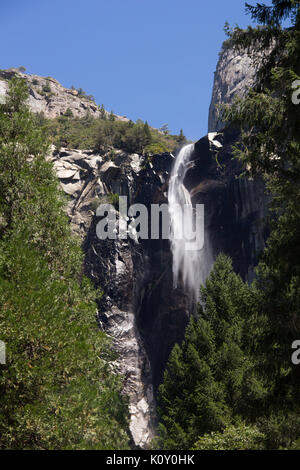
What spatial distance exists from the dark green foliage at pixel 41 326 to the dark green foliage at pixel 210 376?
19.2 feet

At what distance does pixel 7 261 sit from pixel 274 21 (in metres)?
8.77

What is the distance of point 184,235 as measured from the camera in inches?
1911

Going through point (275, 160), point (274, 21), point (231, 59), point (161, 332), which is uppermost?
point (231, 59)

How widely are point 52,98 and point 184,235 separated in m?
73.9

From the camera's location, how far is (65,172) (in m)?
55.6

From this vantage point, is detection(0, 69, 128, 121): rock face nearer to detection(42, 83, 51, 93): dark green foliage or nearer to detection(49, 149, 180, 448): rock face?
detection(42, 83, 51, 93): dark green foliage

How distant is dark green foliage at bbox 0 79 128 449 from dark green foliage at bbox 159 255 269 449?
5.84 metres

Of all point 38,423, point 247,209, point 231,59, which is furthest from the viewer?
point 231,59

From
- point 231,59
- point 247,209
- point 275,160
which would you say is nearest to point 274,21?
point 275,160

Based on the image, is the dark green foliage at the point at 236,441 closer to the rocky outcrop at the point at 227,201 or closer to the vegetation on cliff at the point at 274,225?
the vegetation on cliff at the point at 274,225

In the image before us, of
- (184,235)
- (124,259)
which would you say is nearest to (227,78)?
(184,235)

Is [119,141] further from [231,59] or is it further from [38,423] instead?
[38,423]
